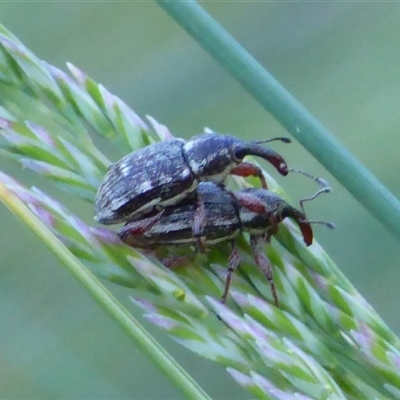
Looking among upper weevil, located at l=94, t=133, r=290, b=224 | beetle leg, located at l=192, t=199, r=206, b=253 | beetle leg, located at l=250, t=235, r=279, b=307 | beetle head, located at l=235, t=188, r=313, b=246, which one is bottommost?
beetle leg, located at l=250, t=235, r=279, b=307

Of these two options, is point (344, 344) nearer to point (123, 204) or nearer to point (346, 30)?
point (123, 204)

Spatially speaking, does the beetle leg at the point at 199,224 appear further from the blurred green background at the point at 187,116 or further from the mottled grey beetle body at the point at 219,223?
the blurred green background at the point at 187,116

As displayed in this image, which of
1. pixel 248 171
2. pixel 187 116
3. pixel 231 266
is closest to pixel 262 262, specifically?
pixel 231 266

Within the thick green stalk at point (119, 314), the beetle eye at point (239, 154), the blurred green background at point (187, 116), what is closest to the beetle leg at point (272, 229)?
the beetle eye at point (239, 154)

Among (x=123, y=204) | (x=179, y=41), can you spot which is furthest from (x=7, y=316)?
(x=179, y=41)

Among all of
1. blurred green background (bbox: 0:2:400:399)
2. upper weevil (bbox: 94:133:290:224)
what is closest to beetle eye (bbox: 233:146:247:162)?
upper weevil (bbox: 94:133:290:224)

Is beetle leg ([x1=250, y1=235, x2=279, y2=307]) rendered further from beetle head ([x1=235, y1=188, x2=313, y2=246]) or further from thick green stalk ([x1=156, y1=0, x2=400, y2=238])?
thick green stalk ([x1=156, y1=0, x2=400, y2=238])

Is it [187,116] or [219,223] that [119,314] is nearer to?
[219,223]
